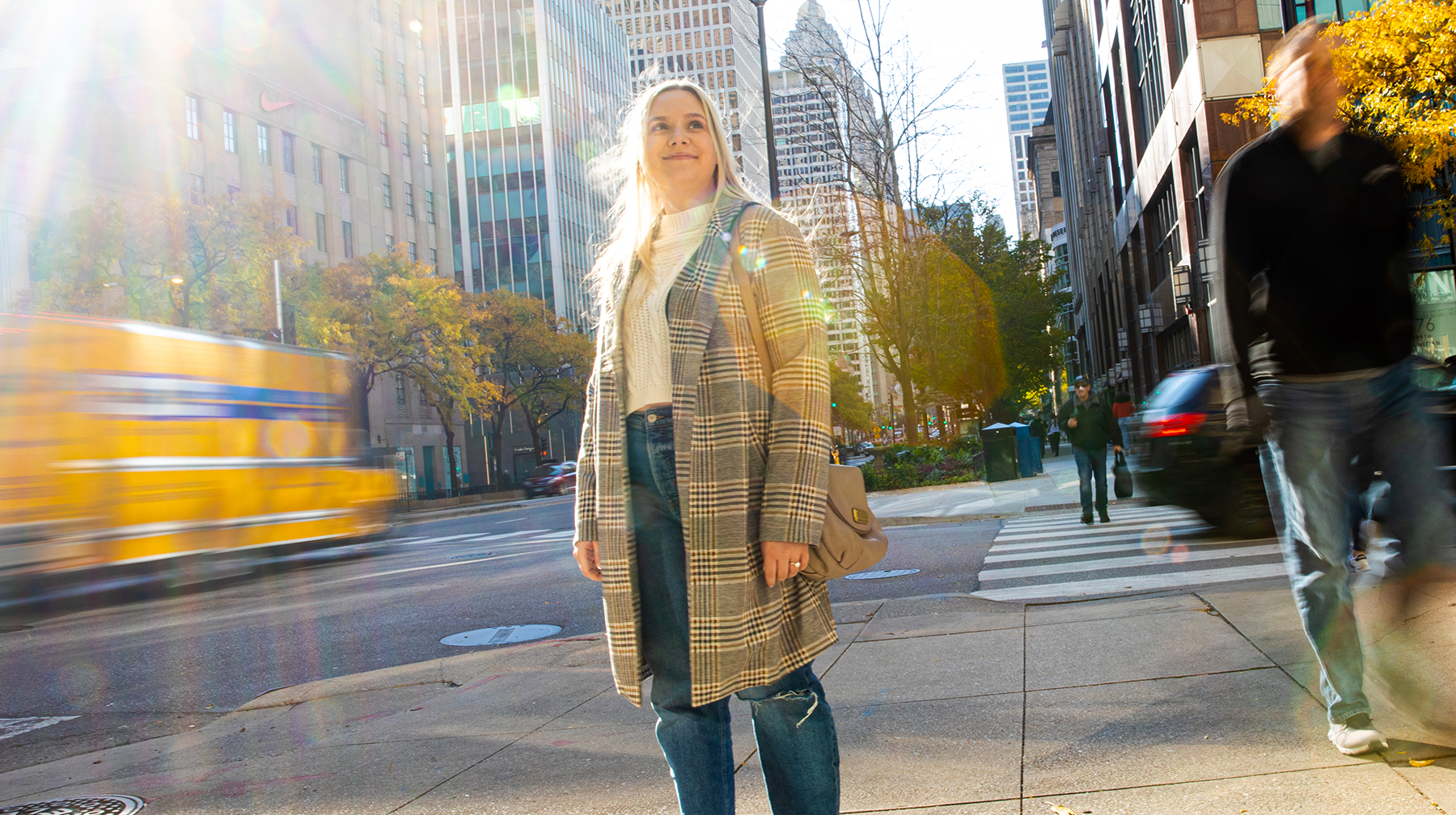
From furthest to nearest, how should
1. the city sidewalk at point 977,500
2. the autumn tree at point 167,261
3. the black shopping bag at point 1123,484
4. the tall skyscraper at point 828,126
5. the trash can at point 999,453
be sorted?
the autumn tree at point 167,261
the tall skyscraper at point 828,126
the trash can at point 999,453
the black shopping bag at point 1123,484
the city sidewalk at point 977,500

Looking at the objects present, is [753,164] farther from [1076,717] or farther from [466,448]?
[1076,717]

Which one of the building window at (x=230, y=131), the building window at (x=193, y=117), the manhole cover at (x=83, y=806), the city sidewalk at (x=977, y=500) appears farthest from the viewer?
the building window at (x=230, y=131)

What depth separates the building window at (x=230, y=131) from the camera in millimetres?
40656

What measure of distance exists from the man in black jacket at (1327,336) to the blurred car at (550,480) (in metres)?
→ 36.9

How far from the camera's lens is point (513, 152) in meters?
71.8

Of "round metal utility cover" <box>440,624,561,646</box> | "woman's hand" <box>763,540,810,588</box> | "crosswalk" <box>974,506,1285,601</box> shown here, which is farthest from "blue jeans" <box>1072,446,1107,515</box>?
"woman's hand" <box>763,540,810,588</box>

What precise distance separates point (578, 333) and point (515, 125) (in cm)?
2714

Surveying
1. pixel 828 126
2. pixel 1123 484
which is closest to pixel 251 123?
pixel 828 126

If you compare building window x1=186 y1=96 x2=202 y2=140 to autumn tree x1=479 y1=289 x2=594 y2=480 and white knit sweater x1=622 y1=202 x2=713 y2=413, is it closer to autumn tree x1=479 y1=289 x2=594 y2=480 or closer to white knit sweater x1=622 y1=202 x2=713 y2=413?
autumn tree x1=479 y1=289 x2=594 y2=480

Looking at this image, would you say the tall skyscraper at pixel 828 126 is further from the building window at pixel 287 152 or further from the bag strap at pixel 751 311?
the building window at pixel 287 152

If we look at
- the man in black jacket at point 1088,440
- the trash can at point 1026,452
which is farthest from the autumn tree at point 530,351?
the man in black jacket at point 1088,440

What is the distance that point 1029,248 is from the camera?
49.8m

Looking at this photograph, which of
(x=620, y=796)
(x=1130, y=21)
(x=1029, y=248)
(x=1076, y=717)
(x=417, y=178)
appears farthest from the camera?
(x=417, y=178)

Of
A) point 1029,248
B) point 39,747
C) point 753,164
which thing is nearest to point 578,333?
point 1029,248
